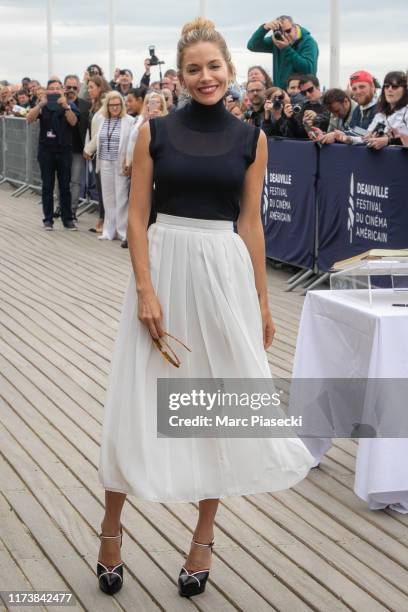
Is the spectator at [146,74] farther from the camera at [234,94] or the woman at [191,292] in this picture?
the woman at [191,292]

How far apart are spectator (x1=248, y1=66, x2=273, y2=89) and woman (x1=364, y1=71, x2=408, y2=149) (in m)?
3.31

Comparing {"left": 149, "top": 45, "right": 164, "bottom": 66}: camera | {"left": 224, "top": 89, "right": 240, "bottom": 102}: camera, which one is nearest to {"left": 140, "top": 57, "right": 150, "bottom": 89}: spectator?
{"left": 149, "top": 45, "right": 164, "bottom": 66}: camera

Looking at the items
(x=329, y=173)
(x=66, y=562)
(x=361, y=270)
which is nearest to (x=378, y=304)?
(x=361, y=270)

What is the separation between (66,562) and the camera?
4059 mm

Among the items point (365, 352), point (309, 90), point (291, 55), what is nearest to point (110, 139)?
point (291, 55)

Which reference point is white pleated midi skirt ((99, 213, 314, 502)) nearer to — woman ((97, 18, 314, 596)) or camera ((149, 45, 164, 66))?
woman ((97, 18, 314, 596))

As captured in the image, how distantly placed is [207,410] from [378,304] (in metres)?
1.40

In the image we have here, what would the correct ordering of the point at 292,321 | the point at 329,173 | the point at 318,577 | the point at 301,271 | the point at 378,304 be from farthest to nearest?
the point at 301,271
the point at 329,173
the point at 292,321
the point at 378,304
the point at 318,577

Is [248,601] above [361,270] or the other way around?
A: the other way around

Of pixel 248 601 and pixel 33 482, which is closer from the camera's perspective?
pixel 248 601

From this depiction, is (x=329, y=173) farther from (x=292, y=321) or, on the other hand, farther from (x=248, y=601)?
(x=248, y=601)

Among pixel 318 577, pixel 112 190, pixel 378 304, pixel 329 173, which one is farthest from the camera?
pixel 112 190

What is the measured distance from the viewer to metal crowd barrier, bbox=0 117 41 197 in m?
19.2

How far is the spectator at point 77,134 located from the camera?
15.8 meters
